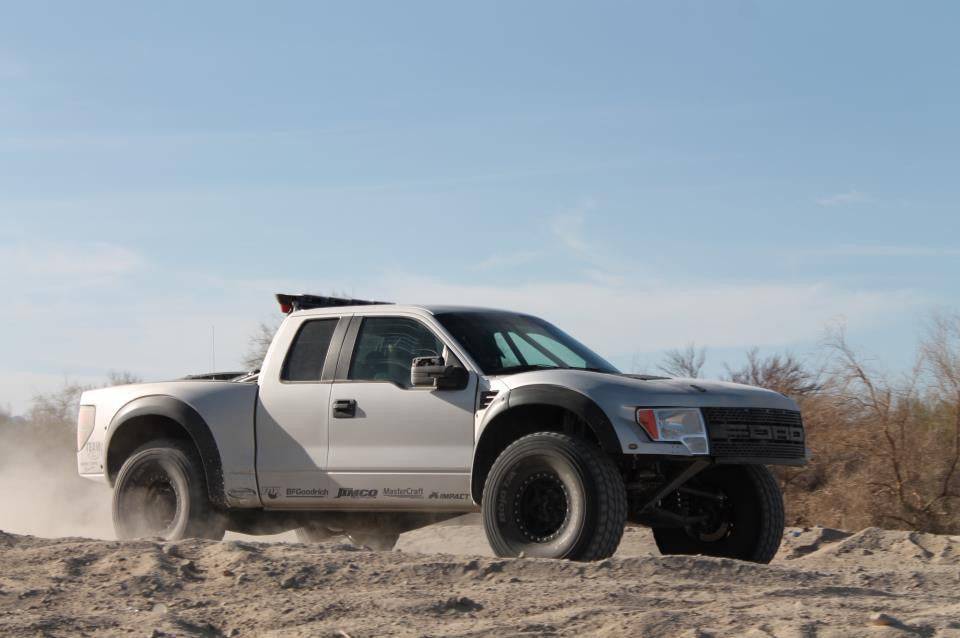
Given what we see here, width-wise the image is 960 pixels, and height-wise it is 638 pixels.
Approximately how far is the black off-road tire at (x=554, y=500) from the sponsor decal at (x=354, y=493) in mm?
1030

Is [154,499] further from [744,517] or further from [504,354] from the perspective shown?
[744,517]

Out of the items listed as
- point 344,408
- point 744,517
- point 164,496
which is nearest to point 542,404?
point 344,408

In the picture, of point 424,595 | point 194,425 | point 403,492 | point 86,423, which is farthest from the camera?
Answer: point 86,423

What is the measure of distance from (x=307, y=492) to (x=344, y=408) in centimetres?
69

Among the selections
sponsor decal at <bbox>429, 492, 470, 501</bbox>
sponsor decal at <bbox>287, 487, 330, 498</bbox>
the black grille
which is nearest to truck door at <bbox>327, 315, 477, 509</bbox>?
sponsor decal at <bbox>429, 492, 470, 501</bbox>

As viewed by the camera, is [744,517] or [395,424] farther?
[744,517]

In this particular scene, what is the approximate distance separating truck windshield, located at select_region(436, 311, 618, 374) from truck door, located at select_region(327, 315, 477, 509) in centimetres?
19

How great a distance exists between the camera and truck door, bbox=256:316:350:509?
937 cm

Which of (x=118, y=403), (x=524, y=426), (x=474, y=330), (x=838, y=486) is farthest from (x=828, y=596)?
(x=838, y=486)

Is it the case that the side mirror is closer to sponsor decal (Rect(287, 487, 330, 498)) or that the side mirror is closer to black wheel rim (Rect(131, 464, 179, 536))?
sponsor decal (Rect(287, 487, 330, 498))

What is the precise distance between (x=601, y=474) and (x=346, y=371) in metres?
2.26

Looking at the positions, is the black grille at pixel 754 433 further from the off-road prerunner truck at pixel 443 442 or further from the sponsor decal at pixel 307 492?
the sponsor decal at pixel 307 492

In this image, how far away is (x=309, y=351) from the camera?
9.72 meters

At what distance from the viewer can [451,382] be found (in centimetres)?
870
